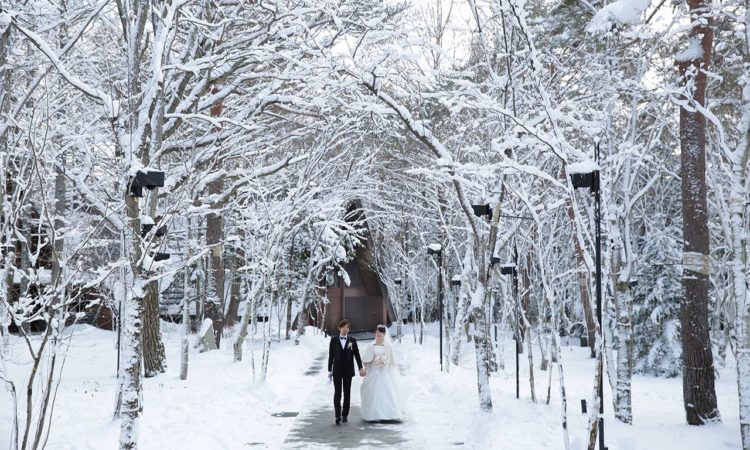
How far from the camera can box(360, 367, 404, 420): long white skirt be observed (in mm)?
11594

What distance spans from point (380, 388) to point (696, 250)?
5.77 meters

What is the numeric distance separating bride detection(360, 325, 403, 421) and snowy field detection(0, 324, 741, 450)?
41 centimetres

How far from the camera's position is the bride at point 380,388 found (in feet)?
38.1

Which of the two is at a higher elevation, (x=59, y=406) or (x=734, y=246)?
(x=734, y=246)

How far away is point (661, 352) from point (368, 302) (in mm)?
27870

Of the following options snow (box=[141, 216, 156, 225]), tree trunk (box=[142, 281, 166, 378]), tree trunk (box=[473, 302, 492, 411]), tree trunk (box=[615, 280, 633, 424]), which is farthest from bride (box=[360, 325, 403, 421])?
tree trunk (box=[142, 281, 166, 378])

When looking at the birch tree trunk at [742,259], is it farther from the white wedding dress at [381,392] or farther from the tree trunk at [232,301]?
the tree trunk at [232,301]

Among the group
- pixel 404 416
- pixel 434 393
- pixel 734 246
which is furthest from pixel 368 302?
pixel 734 246

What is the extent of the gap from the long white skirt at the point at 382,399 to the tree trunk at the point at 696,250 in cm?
486

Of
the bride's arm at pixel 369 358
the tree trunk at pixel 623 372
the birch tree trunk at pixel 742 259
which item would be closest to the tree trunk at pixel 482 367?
the bride's arm at pixel 369 358

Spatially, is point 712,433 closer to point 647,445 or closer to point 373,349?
point 647,445

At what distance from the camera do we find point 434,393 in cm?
1519

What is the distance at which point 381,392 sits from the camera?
1169cm

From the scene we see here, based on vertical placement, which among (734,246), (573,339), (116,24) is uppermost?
(116,24)
